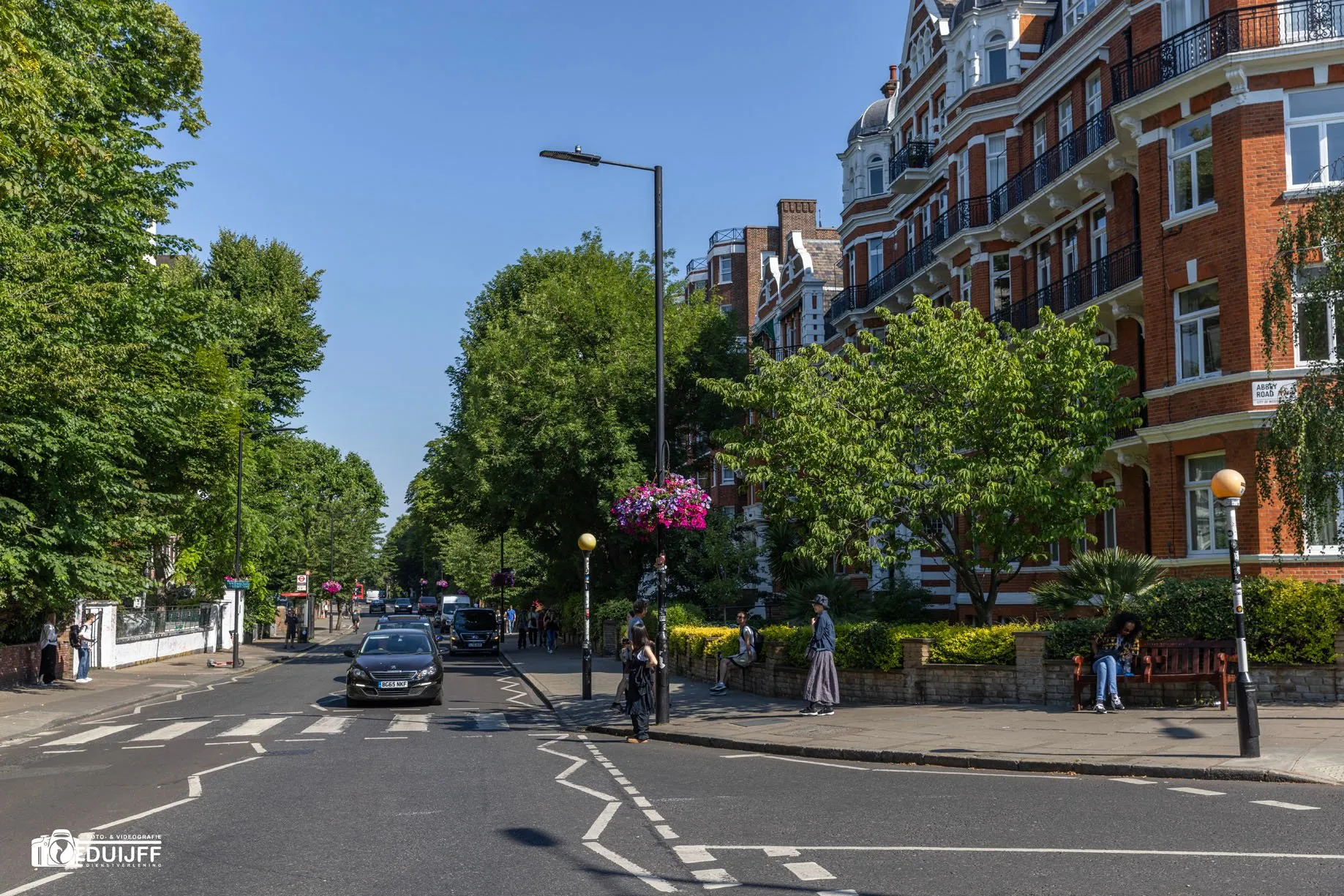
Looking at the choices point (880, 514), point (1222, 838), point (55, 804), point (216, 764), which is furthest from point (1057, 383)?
point (55, 804)

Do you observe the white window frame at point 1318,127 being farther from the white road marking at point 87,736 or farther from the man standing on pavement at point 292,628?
the man standing on pavement at point 292,628

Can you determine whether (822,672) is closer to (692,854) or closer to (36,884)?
(692,854)

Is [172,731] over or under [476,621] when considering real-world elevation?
under

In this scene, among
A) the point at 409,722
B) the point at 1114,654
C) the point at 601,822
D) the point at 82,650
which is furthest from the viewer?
the point at 82,650

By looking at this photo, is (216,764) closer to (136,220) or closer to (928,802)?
(928,802)

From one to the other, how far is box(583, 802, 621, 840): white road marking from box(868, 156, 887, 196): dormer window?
120ft

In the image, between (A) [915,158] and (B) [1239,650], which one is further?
(A) [915,158]

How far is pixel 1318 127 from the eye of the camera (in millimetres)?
22172

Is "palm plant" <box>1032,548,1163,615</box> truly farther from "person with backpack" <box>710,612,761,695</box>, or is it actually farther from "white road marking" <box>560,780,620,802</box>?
"white road marking" <box>560,780,620,802</box>

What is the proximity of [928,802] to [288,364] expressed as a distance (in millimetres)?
48623

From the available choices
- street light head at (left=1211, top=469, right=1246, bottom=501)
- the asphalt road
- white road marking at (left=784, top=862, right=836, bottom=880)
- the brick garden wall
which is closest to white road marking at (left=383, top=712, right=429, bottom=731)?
the asphalt road

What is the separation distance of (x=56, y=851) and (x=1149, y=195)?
72.5 feet

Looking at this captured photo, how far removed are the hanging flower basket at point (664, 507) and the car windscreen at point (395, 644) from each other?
652cm

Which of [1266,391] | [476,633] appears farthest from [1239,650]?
[476,633]
